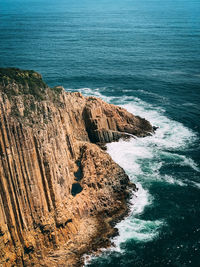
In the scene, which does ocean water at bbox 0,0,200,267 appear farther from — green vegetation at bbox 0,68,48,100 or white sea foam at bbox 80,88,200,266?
green vegetation at bbox 0,68,48,100

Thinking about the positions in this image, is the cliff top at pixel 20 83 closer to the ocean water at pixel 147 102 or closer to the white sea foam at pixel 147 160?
the white sea foam at pixel 147 160

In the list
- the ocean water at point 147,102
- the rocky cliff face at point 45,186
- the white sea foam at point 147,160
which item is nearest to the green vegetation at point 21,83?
the rocky cliff face at point 45,186

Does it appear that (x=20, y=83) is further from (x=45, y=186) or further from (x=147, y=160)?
(x=147, y=160)

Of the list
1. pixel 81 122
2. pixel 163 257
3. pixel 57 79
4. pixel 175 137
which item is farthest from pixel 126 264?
pixel 57 79

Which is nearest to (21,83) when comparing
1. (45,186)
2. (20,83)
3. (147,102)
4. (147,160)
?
(20,83)

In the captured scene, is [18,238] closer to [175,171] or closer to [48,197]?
[48,197]

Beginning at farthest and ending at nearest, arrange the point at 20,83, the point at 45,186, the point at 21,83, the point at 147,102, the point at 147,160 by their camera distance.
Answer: the point at 147,102, the point at 147,160, the point at 21,83, the point at 20,83, the point at 45,186

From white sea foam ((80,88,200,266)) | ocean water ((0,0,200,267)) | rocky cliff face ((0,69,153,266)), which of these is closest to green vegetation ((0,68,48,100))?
rocky cliff face ((0,69,153,266))

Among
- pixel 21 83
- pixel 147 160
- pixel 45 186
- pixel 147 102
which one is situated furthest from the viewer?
pixel 147 102
